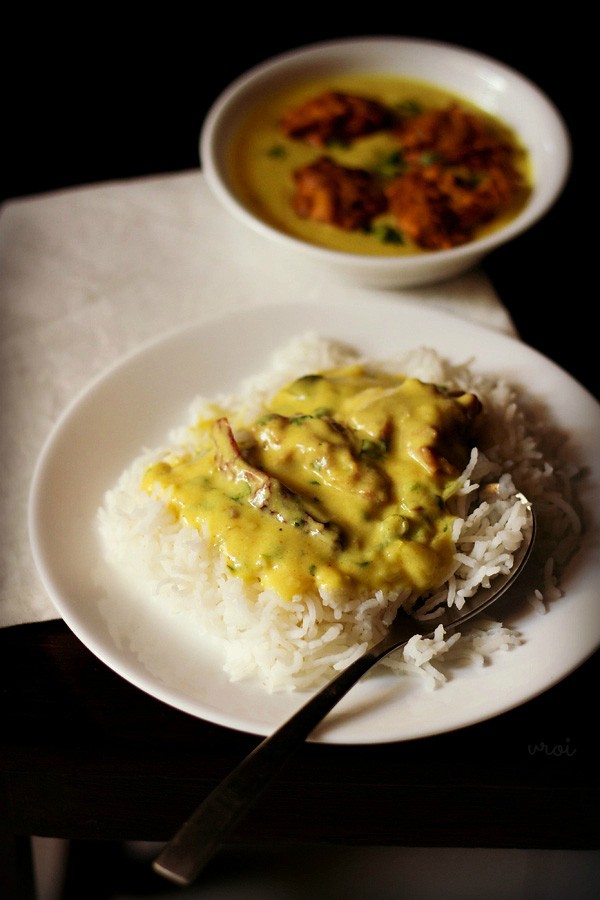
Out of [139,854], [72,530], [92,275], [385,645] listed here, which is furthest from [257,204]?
[139,854]

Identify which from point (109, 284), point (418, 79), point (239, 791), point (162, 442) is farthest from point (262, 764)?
point (418, 79)

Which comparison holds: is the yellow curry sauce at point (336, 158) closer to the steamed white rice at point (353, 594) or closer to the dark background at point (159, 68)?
the dark background at point (159, 68)

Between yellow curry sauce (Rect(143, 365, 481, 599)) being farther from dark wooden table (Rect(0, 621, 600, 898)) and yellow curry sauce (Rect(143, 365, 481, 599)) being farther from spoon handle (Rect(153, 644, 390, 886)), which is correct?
dark wooden table (Rect(0, 621, 600, 898))

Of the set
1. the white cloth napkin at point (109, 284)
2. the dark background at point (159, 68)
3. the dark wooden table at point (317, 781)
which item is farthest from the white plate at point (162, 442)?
the dark background at point (159, 68)

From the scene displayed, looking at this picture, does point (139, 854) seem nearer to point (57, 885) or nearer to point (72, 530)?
point (57, 885)

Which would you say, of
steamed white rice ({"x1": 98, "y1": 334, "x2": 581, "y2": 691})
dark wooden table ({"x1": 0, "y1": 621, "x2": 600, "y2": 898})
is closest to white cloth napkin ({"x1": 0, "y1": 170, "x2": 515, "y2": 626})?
steamed white rice ({"x1": 98, "y1": 334, "x2": 581, "y2": 691})

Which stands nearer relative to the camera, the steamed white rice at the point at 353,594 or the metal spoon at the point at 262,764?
the metal spoon at the point at 262,764
